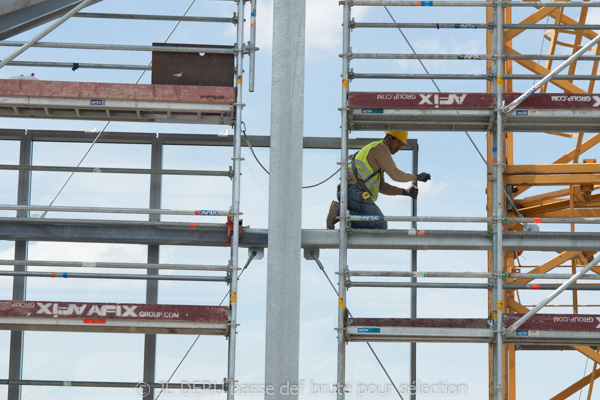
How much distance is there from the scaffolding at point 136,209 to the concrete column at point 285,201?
350mm

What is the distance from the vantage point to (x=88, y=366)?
10.7 meters

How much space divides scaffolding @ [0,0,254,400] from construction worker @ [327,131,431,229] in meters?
1.24

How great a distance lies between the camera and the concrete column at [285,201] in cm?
903

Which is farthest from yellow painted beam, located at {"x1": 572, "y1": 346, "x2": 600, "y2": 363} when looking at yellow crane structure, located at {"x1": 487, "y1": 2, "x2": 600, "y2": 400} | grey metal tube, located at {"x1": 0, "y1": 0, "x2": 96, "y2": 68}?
grey metal tube, located at {"x1": 0, "y1": 0, "x2": 96, "y2": 68}

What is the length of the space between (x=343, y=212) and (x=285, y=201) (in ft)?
2.17

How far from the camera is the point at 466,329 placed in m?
9.26

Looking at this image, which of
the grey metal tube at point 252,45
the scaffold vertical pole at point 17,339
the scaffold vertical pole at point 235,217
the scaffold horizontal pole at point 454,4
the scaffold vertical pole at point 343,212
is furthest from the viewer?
the scaffold vertical pole at point 17,339

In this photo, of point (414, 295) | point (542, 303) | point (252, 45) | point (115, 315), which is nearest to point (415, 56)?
point (252, 45)

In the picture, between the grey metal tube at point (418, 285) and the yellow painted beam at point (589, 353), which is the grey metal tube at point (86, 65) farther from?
the yellow painted beam at point (589, 353)

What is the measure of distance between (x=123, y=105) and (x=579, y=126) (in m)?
4.95

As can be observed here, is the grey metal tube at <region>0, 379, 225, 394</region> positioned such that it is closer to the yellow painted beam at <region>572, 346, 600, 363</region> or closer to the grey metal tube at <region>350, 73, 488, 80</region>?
the grey metal tube at <region>350, 73, 488, 80</region>

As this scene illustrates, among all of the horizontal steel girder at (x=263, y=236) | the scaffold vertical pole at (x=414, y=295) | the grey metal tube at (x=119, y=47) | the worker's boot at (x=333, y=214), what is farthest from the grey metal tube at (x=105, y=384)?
the grey metal tube at (x=119, y=47)

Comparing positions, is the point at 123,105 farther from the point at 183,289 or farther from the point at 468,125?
the point at 468,125

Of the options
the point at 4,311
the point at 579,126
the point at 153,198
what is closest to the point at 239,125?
the point at 153,198
